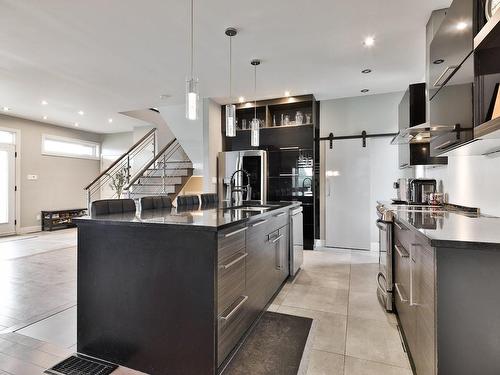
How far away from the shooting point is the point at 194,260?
5.20 ft

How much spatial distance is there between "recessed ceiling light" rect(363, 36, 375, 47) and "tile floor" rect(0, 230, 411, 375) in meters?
2.86

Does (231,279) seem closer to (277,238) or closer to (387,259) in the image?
(277,238)

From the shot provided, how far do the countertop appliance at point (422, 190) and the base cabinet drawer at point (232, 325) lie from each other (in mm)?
2503

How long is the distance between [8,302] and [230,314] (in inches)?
100

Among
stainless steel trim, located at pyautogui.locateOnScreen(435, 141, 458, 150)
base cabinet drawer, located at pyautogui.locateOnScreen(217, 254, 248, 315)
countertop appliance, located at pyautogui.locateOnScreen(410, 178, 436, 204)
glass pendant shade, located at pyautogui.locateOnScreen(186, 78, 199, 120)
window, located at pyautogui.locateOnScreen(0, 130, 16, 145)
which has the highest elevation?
window, located at pyautogui.locateOnScreen(0, 130, 16, 145)

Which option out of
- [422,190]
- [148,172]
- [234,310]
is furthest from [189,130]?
[234,310]

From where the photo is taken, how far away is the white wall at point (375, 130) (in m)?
5.17

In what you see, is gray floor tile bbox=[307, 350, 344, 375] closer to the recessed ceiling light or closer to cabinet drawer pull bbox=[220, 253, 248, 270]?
cabinet drawer pull bbox=[220, 253, 248, 270]

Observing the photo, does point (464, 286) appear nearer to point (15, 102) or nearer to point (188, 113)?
point (188, 113)

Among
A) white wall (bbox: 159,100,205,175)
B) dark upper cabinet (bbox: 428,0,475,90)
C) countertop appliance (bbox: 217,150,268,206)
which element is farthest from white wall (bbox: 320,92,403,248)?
dark upper cabinet (bbox: 428,0,475,90)

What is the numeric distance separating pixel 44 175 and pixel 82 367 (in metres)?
7.31

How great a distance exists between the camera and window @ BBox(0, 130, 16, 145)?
21.6 feet

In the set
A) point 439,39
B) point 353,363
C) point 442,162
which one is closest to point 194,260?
point 353,363

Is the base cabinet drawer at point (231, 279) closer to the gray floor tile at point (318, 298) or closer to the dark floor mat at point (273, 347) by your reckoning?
the dark floor mat at point (273, 347)
